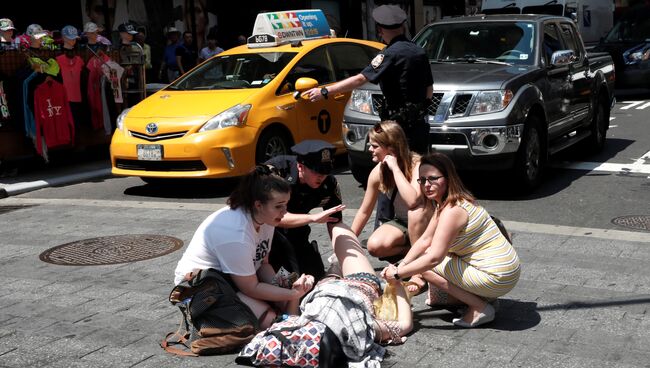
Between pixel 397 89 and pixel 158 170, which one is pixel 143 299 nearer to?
pixel 397 89

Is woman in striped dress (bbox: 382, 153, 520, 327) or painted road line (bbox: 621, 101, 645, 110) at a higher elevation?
woman in striped dress (bbox: 382, 153, 520, 327)

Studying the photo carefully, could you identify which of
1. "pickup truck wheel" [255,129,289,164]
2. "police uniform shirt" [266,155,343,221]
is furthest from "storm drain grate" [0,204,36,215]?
"police uniform shirt" [266,155,343,221]

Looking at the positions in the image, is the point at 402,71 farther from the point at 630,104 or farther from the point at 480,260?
the point at 630,104

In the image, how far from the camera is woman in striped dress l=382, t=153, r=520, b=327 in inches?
196

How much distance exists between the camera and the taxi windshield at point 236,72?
1063cm

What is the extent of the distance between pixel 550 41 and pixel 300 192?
→ 580 cm

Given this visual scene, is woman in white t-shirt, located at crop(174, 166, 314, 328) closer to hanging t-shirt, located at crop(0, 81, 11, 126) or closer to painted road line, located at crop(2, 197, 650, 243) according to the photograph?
painted road line, located at crop(2, 197, 650, 243)

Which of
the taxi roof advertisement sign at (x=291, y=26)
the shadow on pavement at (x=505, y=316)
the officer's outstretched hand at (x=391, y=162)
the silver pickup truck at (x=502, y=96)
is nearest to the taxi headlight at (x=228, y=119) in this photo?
the silver pickup truck at (x=502, y=96)

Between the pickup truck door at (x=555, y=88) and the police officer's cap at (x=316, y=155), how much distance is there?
4792 mm

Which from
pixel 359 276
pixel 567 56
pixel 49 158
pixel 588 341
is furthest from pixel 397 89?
pixel 49 158

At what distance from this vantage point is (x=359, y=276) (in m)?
5.26

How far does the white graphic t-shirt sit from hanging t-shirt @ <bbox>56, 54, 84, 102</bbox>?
8.00 metres

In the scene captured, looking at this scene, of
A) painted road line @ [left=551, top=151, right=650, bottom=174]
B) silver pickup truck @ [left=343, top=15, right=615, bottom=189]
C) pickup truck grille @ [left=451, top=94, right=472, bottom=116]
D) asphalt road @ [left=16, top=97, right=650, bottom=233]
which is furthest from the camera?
painted road line @ [left=551, top=151, right=650, bottom=174]

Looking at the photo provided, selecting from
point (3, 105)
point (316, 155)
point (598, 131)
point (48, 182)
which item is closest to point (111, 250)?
point (316, 155)
